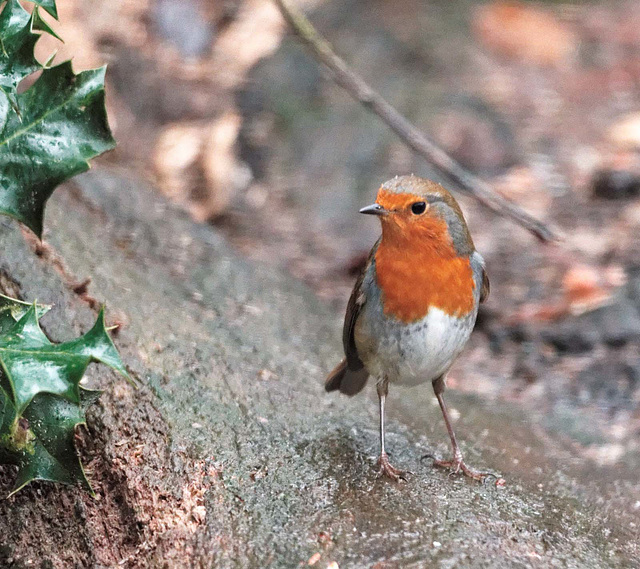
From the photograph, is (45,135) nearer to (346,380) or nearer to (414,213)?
(414,213)

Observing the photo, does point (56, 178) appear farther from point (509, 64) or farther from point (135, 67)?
point (509, 64)

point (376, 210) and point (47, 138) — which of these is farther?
point (376, 210)

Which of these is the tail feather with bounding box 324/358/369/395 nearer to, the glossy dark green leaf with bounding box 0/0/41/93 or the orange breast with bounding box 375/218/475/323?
the orange breast with bounding box 375/218/475/323

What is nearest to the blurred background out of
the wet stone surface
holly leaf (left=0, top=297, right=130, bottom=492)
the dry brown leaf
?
the dry brown leaf

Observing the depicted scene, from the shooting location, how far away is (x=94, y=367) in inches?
116

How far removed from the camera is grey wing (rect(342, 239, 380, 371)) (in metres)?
3.24

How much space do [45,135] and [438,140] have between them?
459cm

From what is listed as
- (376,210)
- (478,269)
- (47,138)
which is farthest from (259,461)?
(47,138)

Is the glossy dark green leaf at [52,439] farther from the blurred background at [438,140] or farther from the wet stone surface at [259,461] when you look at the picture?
the blurred background at [438,140]

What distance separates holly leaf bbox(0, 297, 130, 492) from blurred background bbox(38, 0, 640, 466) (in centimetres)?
210

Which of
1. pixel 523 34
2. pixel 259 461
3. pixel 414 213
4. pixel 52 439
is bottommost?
pixel 523 34

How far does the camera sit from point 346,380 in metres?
3.46

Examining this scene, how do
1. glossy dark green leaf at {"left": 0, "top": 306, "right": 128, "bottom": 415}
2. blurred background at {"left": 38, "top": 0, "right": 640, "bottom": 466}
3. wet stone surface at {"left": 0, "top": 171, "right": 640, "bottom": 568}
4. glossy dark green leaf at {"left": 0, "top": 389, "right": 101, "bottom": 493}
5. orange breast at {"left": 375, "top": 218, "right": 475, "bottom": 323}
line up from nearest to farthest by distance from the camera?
glossy dark green leaf at {"left": 0, "top": 306, "right": 128, "bottom": 415} < glossy dark green leaf at {"left": 0, "top": 389, "right": 101, "bottom": 493} < wet stone surface at {"left": 0, "top": 171, "right": 640, "bottom": 568} < orange breast at {"left": 375, "top": 218, "right": 475, "bottom": 323} < blurred background at {"left": 38, "top": 0, "right": 640, "bottom": 466}

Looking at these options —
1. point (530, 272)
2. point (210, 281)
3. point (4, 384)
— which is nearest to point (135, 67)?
point (210, 281)
